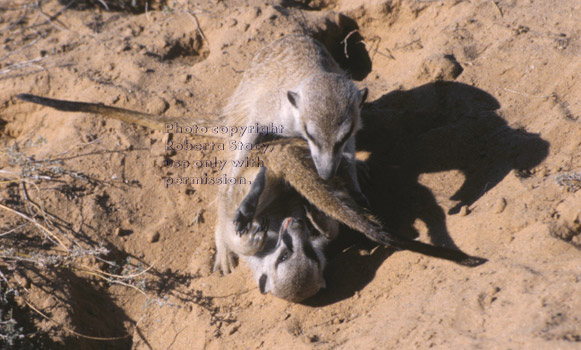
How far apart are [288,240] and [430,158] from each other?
1.30 m

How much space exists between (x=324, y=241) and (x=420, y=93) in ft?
5.19

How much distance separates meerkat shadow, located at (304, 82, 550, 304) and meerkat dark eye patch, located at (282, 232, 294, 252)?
39 centimetres

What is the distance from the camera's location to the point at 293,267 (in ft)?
10.4

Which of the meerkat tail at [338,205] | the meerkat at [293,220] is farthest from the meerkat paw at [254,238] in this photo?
the meerkat tail at [338,205]

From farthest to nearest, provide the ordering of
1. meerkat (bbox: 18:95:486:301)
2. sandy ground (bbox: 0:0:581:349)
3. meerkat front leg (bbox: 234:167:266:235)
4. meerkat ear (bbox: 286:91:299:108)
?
meerkat ear (bbox: 286:91:299:108) < meerkat front leg (bbox: 234:167:266:235) < meerkat (bbox: 18:95:486:301) < sandy ground (bbox: 0:0:581:349)

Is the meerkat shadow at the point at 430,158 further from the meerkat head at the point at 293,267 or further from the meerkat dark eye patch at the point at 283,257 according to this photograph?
the meerkat dark eye patch at the point at 283,257

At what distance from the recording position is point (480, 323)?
2.31 m

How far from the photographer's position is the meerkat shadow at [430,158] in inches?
132

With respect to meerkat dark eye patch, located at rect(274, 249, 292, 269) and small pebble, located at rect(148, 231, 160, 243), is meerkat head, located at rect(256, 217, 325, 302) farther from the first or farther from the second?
small pebble, located at rect(148, 231, 160, 243)

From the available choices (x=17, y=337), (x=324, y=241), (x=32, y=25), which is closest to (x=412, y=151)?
(x=324, y=241)

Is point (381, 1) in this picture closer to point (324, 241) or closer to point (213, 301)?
point (324, 241)

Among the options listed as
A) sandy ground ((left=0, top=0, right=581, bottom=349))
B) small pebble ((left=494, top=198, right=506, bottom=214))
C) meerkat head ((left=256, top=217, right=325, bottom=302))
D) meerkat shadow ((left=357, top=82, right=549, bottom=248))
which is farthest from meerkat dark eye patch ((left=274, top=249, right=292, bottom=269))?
small pebble ((left=494, top=198, right=506, bottom=214))

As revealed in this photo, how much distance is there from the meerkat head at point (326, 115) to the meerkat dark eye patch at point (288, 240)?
511 mm

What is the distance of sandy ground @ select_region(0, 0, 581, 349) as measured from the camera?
2643mm
